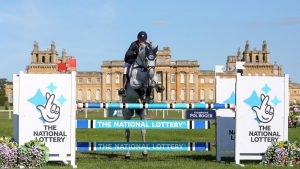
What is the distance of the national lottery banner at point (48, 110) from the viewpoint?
9867 mm

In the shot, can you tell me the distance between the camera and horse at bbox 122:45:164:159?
34.4 ft

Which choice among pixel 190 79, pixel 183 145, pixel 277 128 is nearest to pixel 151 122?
pixel 183 145

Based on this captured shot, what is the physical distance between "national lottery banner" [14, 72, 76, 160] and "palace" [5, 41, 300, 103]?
110 metres

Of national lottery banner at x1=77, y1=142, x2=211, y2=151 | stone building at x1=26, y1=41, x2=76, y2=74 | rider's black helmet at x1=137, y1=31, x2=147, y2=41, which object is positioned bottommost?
national lottery banner at x1=77, y1=142, x2=211, y2=151

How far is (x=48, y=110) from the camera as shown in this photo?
9914 mm

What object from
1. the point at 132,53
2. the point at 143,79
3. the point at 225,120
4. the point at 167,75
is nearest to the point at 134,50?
the point at 132,53

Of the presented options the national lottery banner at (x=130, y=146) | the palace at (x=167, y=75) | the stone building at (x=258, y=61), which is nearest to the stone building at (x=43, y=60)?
the palace at (x=167, y=75)

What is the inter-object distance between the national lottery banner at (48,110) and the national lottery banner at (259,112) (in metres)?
3.07

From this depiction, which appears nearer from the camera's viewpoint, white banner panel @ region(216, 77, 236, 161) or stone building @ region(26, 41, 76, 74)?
white banner panel @ region(216, 77, 236, 161)

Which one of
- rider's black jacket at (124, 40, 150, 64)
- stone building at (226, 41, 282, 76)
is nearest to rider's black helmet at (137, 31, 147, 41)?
rider's black jacket at (124, 40, 150, 64)

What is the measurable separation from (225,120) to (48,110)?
11.7ft

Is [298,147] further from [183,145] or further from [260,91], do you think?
[183,145]

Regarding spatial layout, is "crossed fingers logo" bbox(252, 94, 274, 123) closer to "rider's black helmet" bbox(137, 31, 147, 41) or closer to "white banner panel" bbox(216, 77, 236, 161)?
"white banner panel" bbox(216, 77, 236, 161)

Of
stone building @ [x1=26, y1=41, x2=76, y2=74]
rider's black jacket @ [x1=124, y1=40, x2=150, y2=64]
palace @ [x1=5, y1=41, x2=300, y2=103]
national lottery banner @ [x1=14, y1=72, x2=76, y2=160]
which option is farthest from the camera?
stone building @ [x1=26, y1=41, x2=76, y2=74]
